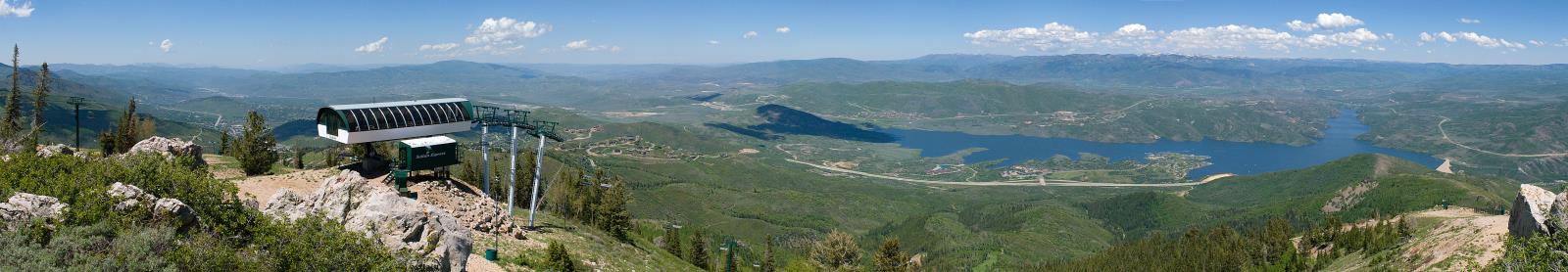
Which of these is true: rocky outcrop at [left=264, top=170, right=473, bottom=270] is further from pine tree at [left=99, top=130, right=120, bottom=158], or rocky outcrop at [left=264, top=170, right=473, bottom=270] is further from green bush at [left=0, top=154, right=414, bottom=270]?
pine tree at [left=99, top=130, right=120, bottom=158]

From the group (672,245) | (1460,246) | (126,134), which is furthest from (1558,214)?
(126,134)

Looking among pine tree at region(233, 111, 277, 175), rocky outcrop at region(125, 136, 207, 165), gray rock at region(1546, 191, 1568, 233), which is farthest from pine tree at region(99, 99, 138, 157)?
gray rock at region(1546, 191, 1568, 233)

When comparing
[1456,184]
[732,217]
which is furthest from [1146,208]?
[732,217]

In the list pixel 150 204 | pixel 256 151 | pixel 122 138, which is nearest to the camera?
pixel 150 204

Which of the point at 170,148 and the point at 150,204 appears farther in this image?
the point at 170,148

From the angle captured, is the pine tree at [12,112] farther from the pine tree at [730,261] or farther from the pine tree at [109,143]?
the pine tree at [730,261]

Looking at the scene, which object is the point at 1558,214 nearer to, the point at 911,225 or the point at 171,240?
the point at 171,240

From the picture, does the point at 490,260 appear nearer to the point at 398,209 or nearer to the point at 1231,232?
the point at 398,209
